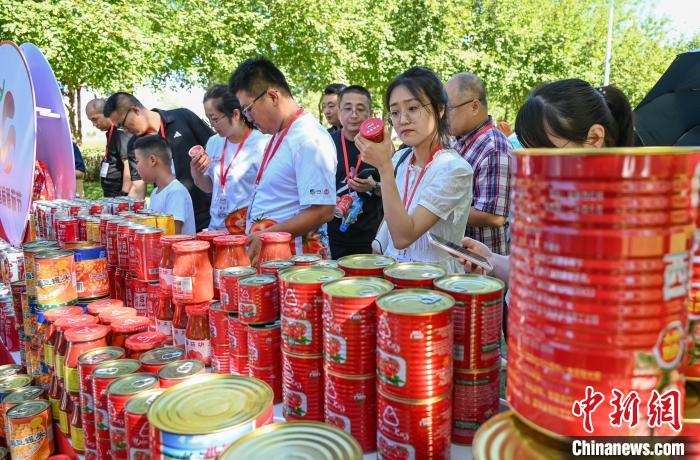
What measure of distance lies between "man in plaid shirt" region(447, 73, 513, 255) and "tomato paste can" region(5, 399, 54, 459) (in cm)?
238

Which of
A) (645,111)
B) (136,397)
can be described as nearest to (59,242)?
(136,397)

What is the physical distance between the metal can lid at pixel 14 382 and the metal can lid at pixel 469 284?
6.21 feet

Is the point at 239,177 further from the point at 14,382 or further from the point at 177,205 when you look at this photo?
the point at 14,382

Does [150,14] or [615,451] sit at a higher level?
[150,14]

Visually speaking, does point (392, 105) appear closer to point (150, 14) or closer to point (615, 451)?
point (615, 451)

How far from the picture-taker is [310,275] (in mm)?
1340

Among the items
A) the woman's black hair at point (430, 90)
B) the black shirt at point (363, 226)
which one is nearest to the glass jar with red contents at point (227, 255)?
the woman's black hair at point (430, 90)

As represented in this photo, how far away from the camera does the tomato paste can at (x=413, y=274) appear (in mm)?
1247

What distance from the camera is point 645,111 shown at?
9.25 ft

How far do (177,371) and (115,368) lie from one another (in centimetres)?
21

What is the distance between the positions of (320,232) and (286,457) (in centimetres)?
192

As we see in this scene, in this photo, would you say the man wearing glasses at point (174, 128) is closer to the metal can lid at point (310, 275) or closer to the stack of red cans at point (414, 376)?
the metal can lid at point (310, 275)

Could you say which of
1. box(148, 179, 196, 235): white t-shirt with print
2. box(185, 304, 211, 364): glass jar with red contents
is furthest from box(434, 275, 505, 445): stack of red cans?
box(148, 179, 196, 235): white t-shirt with print

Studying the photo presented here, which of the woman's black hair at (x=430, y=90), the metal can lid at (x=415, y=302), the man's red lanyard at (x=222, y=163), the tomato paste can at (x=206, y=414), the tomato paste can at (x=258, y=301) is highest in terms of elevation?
the woman's black hair at (x=430, y=90)
